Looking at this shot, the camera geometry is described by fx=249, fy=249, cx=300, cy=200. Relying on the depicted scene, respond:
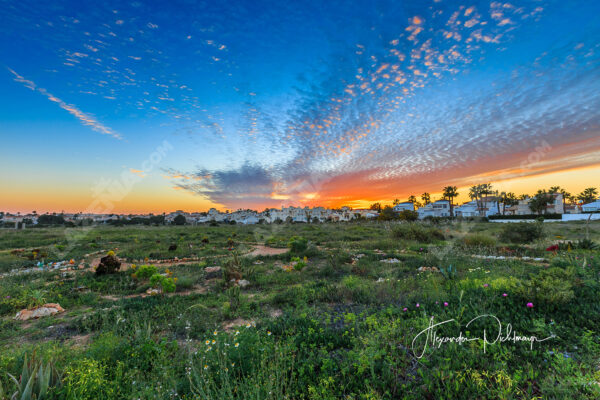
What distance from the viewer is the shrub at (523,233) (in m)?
15.9

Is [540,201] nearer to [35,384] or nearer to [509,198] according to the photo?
[509,198]

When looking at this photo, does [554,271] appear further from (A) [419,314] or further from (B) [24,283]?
(B) [24,283]

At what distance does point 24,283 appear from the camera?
859 cm

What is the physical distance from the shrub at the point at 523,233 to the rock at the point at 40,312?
22524 millimetres

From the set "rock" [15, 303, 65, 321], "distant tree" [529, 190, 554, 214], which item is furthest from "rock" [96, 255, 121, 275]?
"distant tree" [529, 190, 554, 214]

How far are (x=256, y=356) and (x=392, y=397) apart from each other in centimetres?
173

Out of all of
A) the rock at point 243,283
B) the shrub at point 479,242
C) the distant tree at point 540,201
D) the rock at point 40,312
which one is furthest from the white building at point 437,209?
the rock at point 40,312

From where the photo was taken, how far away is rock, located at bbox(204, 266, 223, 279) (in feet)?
33.0

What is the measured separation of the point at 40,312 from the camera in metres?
6.08

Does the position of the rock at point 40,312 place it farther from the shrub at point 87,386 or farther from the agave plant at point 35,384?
the shrub at point 87,386

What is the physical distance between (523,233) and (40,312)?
76.6 ft

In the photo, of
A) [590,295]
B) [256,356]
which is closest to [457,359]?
[256,356]

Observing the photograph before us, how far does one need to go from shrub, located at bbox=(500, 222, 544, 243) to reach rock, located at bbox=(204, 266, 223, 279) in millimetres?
18310

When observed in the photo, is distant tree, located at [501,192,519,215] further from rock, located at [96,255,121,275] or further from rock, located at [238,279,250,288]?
rock, located at [96,255,121,275]
